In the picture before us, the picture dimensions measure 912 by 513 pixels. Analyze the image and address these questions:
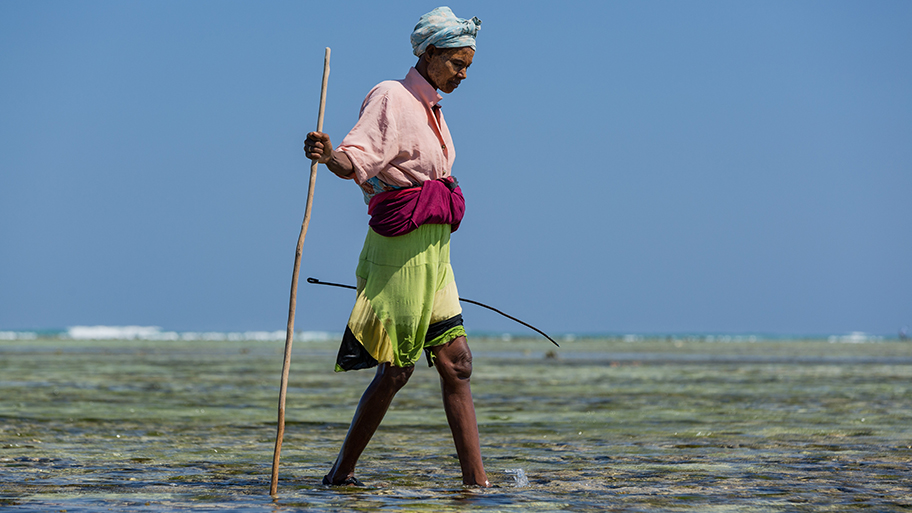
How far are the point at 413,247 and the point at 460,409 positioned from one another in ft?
2.26

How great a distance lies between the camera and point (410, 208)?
3.85 m

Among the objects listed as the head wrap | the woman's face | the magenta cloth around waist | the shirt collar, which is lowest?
the magenta cloth around waist

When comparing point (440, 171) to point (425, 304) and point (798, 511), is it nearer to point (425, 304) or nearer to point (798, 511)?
point (425, 304)

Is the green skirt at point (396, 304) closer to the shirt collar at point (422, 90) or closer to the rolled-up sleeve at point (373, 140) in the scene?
the rolled-up sleeve at point (373, 140)

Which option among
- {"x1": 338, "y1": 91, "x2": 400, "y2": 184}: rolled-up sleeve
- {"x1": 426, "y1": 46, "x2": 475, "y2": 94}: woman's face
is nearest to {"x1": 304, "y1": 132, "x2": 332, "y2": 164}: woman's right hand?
{"x1": 338, "y1": 91, "x2": 400, "y2": 184}: rolled-up sleeve

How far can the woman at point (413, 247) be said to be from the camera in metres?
3.86

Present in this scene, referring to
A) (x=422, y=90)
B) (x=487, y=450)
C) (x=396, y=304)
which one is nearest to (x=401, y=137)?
(x=422, y=90)

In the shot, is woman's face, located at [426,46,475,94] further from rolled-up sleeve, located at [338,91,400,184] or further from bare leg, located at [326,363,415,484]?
bare leg, located at [326,363,415,484]

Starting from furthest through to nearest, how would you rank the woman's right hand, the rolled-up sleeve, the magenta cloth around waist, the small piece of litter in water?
the small piece of litter in water → the magenta cloth around waist → the rolled-up sleeve → the woman's right hand

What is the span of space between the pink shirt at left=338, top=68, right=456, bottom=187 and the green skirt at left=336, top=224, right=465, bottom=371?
0.25 meters

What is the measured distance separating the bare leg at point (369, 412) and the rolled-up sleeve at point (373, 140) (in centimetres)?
79

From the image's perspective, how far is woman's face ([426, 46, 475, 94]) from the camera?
4008 mm

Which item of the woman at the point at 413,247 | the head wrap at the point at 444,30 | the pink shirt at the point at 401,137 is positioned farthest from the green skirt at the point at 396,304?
the head wrap at the point at 444,30

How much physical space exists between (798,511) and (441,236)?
5.49 ft
